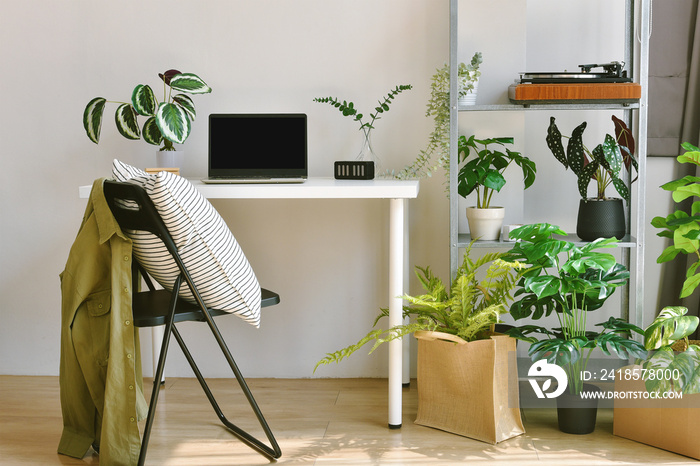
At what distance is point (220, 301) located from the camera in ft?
7.12

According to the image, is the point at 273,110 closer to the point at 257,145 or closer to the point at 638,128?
the point at 257,145

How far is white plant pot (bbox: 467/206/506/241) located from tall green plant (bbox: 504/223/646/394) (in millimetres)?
277

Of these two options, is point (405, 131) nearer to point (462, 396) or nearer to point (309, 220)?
point (309, 220)

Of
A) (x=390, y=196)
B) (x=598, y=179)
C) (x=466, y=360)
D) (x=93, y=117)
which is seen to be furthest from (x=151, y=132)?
(x=598, y=179)

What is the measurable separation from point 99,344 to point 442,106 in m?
1.48

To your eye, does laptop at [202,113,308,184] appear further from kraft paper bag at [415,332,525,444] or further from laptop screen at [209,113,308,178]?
kraft paper bag at [415,332,525,444]

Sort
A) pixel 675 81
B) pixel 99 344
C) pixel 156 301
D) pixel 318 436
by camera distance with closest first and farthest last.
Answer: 1. pixel 99 344
2. pixel 156 301
3. pixel 318 436
4. pixel 675 81

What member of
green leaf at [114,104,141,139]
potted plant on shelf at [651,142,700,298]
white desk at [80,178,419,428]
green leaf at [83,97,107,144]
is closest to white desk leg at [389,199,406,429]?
white desk at [80,178,419,428]

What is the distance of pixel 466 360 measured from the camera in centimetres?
236

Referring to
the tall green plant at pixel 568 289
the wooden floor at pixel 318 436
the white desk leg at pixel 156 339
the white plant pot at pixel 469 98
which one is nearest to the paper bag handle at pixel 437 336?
the tall green plant at pixel 568 289

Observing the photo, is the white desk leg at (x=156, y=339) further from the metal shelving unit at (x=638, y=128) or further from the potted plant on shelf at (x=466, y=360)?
the metal shelving unit at (x=638, y=128)

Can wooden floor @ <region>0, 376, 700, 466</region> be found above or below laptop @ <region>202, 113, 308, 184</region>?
below

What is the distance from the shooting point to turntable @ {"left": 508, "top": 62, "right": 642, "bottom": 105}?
8.21ft

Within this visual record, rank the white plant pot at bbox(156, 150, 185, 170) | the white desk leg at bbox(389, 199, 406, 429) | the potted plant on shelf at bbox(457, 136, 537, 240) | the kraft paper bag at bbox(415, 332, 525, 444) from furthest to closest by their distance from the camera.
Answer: the white plant pot at bbox(156, 150, 185, 170), the potted plant on shelf at bbox(457, 136, 537, 240), the white desk leg at bbox(389, 199, 406, 429), the kraft paper bag at bbox(415, 332, 525, 444)
